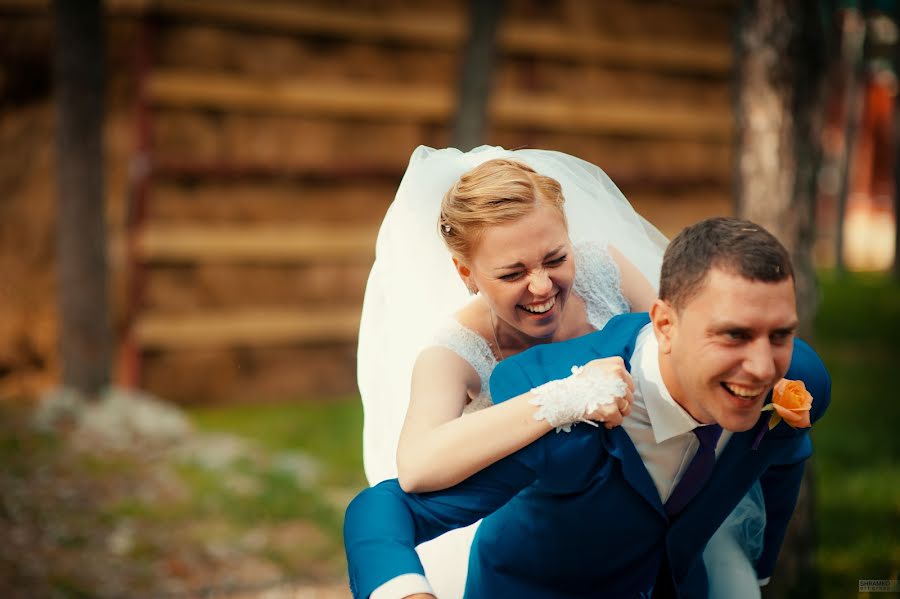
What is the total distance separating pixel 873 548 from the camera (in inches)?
185

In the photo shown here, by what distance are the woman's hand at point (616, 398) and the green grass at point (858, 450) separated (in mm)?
2661

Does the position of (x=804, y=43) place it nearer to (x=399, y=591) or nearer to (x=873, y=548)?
(x=873, y=548)

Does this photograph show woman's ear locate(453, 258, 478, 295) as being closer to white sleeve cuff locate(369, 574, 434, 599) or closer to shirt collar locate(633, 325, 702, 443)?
shirt collar locate(633, 325, 702, 443)

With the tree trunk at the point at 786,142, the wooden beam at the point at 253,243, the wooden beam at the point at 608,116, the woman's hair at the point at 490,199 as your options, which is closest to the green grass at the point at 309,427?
the wooden beam at the point at 253,243

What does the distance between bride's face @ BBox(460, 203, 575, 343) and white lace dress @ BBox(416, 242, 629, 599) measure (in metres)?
0.11

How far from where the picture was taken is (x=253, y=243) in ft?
23.7

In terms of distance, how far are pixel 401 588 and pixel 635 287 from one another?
3.58 feet

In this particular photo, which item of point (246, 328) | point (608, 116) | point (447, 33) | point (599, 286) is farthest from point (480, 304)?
point (608, 116)

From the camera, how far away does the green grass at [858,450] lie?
4.60 m

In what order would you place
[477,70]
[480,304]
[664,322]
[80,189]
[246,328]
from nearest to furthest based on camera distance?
[664,322], [480,304], [80,189], [477,70], [246,328]

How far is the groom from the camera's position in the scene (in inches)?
72.9

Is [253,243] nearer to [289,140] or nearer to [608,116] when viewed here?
[289,140]

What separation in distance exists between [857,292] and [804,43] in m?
9.16

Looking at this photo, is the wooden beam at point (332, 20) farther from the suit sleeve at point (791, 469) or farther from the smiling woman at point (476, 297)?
the suit sleeve at point (791, 469)
